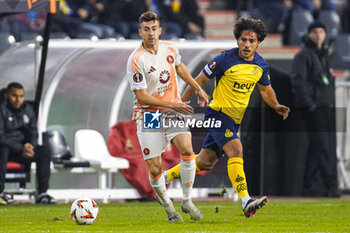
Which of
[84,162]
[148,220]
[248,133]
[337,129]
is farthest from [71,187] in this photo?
[148,220]

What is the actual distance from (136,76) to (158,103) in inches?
13.3

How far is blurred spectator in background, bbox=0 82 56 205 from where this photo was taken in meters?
13.0

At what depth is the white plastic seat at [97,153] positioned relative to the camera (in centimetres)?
1370

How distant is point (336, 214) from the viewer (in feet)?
35.5

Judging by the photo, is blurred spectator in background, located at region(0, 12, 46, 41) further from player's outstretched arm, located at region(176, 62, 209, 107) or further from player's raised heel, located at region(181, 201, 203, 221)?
player's raised heel, located at region(181, 201, 203, 221)

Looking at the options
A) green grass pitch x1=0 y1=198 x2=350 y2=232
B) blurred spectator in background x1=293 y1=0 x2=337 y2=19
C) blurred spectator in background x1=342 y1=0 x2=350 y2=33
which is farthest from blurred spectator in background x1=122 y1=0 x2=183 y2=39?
green grass pitch x1=0 y1=198 x2=350 y2=232

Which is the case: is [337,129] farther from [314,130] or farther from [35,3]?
[35,3]

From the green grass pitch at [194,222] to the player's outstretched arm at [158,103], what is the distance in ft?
3.37

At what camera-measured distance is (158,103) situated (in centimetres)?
913

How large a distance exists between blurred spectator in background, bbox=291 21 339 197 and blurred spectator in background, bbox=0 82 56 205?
12.0 ft

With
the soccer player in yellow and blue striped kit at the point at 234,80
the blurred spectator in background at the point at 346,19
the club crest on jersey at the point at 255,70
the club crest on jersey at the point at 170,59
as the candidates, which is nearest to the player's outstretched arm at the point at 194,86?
the club crest on jersey at the point at 170,59

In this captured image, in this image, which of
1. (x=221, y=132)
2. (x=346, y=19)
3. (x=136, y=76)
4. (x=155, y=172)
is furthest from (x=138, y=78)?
(x=346, y=19)

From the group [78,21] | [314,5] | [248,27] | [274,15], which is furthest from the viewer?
[314,5]

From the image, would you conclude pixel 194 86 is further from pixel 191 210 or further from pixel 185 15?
pixel 185 15
